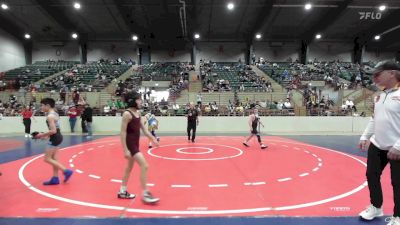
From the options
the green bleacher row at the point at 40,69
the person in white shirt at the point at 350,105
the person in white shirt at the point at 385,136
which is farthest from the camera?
the green bleacher row at the point at 40,69

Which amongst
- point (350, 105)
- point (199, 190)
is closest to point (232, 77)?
point (350, 105)

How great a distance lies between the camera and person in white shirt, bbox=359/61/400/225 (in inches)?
163

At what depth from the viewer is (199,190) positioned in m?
6.44

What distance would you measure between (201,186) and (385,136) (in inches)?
141

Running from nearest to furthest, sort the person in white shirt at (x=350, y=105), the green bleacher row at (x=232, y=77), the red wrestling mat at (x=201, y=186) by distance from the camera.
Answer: the red wrestling mat at (x=201, y=186)
the person in white shirt at (x=350, y=105)
the green bleacher row at (x=232, y=77)

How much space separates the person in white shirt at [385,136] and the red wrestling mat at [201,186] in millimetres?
696

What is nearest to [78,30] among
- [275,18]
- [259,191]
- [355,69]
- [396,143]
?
[275,18]

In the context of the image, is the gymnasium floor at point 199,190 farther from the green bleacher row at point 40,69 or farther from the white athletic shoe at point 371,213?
the green bleacher row at point 40,69

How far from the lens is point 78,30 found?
3747 centimetres

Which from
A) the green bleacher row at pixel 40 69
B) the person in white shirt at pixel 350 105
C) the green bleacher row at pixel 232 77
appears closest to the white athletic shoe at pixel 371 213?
the person in white shirt at pixel 350 105

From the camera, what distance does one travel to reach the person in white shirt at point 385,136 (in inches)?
163

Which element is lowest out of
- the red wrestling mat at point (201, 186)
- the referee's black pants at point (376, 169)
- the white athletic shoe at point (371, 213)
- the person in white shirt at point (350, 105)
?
the red wrestling mat at point (201, 186)

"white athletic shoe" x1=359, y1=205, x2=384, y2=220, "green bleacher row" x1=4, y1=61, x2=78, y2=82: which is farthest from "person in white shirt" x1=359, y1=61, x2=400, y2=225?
"green bleacher row" x1=4, y1=61, x2=78, y2=82

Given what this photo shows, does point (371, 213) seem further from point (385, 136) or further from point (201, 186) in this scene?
point (201, 186)
